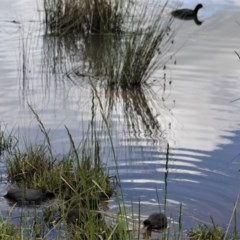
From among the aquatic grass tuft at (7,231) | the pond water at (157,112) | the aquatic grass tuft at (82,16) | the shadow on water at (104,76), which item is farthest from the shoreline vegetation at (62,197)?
the aquatic grass tuft at (82,16)

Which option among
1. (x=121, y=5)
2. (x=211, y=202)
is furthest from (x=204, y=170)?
(x=121, y=5)

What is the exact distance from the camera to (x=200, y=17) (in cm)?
1244

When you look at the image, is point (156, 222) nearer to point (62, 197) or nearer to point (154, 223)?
point (154, 223)

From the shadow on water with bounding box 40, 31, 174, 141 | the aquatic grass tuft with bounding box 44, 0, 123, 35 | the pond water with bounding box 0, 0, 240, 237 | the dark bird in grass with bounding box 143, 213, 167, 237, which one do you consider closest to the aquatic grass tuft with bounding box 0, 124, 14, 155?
the pond water with bounding box 0, 0, 240, 237

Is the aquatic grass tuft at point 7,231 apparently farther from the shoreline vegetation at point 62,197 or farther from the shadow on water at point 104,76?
the shadow on water at point 104,76

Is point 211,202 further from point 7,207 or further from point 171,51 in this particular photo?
point 171,51

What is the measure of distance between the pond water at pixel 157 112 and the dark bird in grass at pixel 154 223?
0.24m

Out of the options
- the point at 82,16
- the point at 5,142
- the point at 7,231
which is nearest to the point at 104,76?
the point at 5,142

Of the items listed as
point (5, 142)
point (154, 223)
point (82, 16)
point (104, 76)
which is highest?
point (82, 16)

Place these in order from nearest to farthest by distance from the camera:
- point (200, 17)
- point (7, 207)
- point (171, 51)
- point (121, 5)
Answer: point (7, 207) < point (171, 51) < point (121, 5) < point (200, 17)

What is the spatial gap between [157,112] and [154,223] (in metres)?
2.97

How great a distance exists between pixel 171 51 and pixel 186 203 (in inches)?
192

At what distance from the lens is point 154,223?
4.37m

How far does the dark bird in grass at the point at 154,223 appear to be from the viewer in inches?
171
